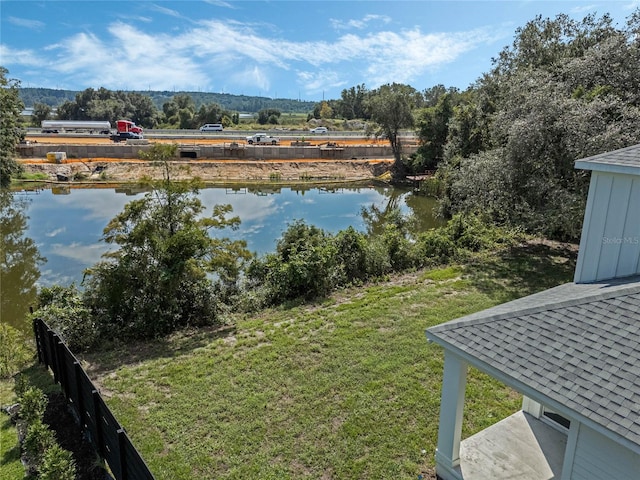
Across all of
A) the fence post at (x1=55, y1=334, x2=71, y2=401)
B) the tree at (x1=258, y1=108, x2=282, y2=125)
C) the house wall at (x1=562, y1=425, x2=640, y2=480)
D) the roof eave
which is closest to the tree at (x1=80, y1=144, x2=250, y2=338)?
the fence post at (x1=55, y1=334, x2=71, y2=401)

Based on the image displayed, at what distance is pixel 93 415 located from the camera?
4.70 m

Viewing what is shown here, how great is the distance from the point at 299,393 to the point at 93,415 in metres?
2.59

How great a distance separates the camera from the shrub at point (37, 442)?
4457 mm

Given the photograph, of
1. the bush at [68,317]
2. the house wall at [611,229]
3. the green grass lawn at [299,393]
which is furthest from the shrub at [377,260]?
the bush at [68,317]

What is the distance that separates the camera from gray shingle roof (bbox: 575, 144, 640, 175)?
4.68 metres

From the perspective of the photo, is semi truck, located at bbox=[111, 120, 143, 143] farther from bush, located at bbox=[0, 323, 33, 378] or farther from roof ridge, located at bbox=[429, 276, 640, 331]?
roof ridge, located at bbox=[429, 276, 640, 331]

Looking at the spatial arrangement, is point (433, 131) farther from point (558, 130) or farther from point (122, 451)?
point (122, 451)

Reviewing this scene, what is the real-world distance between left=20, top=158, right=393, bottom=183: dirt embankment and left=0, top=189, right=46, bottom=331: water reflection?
923 cm

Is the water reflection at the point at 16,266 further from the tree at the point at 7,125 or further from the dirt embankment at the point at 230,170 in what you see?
the dirt embankment at the point at 230,170

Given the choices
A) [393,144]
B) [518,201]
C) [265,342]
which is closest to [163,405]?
[265,342]

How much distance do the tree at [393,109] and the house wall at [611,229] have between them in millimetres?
29521

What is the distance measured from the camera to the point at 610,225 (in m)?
5.04

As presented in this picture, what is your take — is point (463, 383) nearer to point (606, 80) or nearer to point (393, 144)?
point (606, 80)

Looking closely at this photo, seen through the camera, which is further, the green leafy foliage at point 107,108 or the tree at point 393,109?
the green leafy foliage at point 107,108
